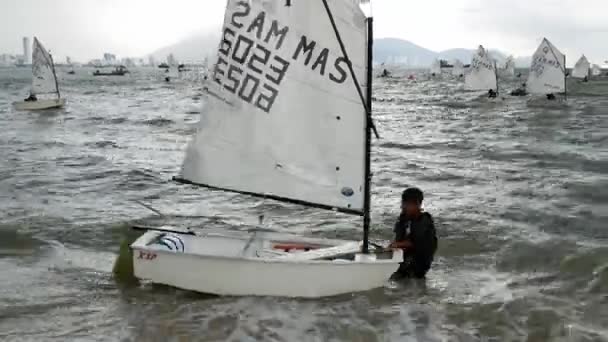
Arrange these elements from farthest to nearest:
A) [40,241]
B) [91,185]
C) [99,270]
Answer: [91,185]
[40,241]
[99,270]

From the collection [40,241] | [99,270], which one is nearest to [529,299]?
[99,270]

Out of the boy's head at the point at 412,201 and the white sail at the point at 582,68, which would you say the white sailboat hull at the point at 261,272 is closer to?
the boy's head at the point at 412,201

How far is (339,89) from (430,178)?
12.3 metres

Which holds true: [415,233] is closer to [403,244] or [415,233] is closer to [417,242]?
[417,242]

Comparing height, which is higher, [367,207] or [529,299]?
[367,207]

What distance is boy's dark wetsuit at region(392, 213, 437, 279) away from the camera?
8852 mm

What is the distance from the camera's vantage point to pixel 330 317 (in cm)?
838

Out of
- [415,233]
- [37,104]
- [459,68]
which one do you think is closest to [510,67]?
[459,68]

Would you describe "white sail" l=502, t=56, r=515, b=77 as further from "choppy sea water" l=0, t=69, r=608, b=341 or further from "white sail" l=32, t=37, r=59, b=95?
"white sail" l=32, t=37, r=59, b=95

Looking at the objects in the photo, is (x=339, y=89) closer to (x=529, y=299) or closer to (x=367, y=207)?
(x=367, y=207)

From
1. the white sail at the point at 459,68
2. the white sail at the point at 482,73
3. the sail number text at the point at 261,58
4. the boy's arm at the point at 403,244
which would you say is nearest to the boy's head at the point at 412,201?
the boy's arm at the point at 403,244

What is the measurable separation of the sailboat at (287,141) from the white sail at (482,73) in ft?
167

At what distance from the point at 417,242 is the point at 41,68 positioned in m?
39.0

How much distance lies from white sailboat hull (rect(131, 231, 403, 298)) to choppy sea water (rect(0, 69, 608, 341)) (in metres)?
A: 0.24
